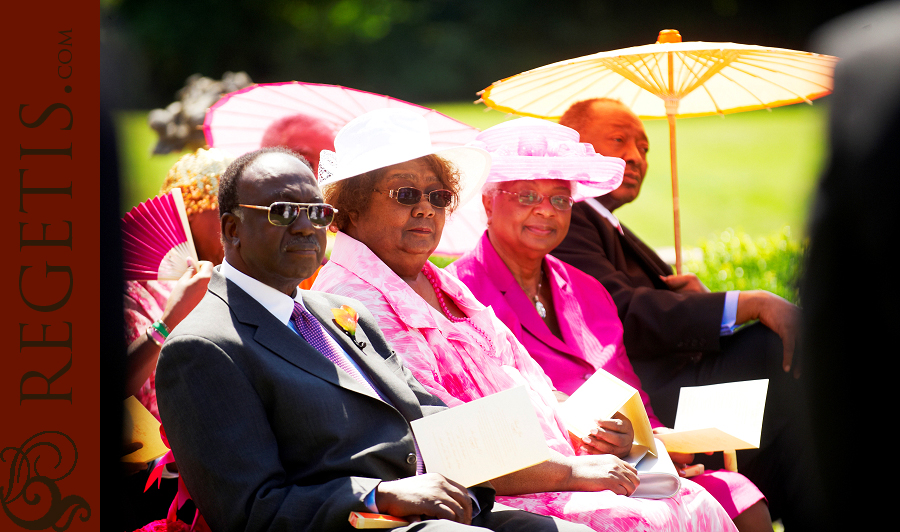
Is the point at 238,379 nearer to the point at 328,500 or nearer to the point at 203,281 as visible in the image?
the point at 328,500

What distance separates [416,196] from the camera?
3170mm

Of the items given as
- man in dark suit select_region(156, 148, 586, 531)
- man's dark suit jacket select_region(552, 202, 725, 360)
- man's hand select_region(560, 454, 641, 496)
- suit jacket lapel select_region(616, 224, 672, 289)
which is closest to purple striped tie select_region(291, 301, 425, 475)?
man in dark suit select_region(156, 148, 586, 531)

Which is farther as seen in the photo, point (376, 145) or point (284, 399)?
point (376, 145)

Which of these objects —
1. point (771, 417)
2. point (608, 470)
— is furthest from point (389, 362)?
point (771, 417)

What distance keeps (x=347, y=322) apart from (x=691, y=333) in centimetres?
217

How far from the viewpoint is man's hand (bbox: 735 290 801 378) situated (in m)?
3.84

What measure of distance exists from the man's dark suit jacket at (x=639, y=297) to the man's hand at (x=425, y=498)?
2.13 m

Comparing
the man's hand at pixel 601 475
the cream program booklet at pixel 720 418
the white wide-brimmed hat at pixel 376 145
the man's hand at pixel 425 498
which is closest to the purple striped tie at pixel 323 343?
the man's hand at pixel 425 498

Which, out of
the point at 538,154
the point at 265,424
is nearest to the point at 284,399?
the point at 265,424

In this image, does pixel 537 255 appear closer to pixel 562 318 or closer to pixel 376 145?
pixel 562 318

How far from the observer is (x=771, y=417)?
3939mm

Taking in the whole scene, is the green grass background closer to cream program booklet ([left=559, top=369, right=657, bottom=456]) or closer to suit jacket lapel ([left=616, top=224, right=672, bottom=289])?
suit jacket lapel ([left=616, top=224, right=672, bottom=289])

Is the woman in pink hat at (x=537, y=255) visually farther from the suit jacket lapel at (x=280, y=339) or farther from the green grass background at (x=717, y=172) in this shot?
the green grass background at (x=717, y=172)

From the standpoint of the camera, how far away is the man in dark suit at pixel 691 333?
3906 mm
